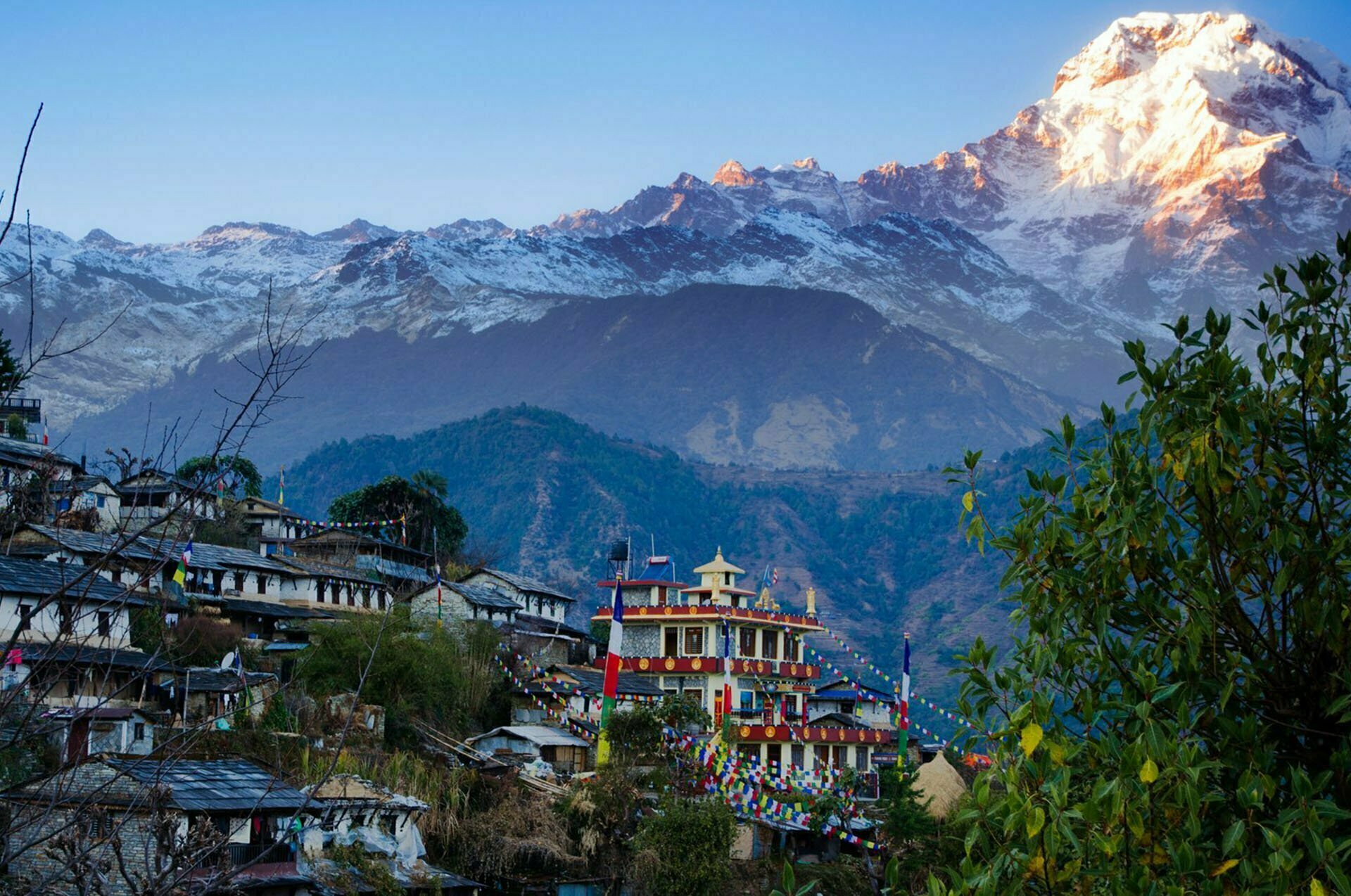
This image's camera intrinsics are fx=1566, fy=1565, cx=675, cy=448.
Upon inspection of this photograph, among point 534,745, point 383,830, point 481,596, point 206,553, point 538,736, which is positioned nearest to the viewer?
point 383,830

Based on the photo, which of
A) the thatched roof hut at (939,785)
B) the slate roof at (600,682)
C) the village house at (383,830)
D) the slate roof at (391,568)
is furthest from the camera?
the slate roof at (391,568)

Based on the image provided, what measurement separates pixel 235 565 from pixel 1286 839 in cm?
6153

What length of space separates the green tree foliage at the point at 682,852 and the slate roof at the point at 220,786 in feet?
44.8

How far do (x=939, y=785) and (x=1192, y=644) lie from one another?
5152 centimetres

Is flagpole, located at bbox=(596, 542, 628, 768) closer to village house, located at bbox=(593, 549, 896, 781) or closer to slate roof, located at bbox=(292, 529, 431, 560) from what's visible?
village house, located at bbox=(593, 549, 896, 781)

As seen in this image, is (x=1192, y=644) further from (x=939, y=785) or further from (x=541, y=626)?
(x=541, y=626)

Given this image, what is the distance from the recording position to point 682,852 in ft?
158

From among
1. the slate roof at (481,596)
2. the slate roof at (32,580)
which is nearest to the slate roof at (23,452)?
the slate roof at (32,580)

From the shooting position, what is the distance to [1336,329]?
40.5 feet

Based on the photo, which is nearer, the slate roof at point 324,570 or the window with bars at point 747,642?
the slate roof at point 324,570

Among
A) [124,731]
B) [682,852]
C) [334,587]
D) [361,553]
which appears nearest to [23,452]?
[334,587]

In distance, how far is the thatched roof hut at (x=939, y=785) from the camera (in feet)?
192

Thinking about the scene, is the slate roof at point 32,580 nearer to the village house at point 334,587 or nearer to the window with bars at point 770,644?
the village house at point 334,587

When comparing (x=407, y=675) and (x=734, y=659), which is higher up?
(x=734, y=659)
